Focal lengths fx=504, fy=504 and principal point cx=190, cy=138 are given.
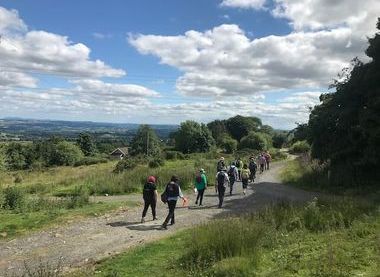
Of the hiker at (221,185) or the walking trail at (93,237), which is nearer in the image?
the walking trail at (93,237)

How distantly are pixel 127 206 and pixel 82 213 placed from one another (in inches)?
106

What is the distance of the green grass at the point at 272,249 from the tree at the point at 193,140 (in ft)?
251

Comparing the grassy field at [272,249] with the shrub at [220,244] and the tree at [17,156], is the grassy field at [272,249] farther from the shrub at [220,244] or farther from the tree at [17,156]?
the tree at [17,156]

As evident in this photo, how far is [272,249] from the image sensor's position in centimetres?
1107

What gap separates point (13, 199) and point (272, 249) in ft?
43.1

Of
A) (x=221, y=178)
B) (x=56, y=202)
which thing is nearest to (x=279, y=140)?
(x=221, y=178)

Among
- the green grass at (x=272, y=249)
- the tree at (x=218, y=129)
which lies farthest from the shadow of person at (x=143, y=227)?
A: the tree at (x=218, y=129)

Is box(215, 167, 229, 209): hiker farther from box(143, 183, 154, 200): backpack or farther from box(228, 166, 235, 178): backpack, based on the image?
box(143, 183, 154, 200): backpack

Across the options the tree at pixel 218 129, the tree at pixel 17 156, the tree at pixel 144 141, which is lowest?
the tree at pixel 17 156

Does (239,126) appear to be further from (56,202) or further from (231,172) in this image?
(56,202)

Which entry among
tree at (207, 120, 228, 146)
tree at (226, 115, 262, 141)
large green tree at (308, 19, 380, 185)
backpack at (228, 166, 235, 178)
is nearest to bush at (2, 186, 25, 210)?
backpack at (228, 166, 235, 178)

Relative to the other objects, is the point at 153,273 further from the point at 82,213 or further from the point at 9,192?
the point at 9,192

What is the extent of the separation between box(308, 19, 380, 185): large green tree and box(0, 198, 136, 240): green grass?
40.2ft

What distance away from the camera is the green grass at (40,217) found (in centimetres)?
1573
